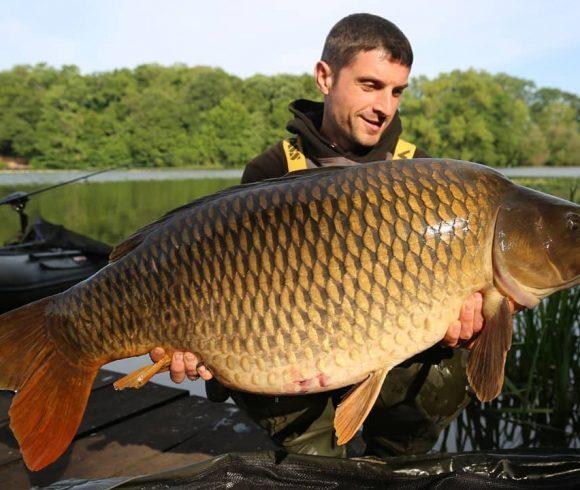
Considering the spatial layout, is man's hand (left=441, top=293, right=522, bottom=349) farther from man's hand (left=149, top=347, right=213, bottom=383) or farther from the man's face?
the man's face

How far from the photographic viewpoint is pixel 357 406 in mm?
1285

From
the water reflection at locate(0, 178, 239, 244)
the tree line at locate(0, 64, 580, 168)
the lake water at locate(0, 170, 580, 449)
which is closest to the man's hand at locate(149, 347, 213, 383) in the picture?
the water reflection at locate(0, 178, 239, 244)

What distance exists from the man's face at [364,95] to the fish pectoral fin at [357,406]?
0.86 m

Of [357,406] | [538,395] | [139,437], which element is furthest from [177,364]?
[538,395]

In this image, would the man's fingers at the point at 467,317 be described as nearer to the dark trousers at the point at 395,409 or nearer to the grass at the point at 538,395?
the dark trousers at the point at 395,409

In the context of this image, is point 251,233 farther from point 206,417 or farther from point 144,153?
point 144,153

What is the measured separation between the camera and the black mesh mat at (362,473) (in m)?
1.27

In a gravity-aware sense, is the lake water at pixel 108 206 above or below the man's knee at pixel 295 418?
below

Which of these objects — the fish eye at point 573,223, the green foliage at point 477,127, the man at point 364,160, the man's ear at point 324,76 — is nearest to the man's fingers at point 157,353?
the man at point 364,160

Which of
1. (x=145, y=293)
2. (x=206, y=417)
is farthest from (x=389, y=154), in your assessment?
(x=206, y=417)

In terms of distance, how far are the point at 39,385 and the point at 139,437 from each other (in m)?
0.82

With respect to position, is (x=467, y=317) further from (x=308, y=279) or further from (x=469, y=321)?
(x=308, y=279)

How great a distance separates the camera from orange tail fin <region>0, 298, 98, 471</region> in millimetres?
1286

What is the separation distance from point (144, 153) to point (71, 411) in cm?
2989
